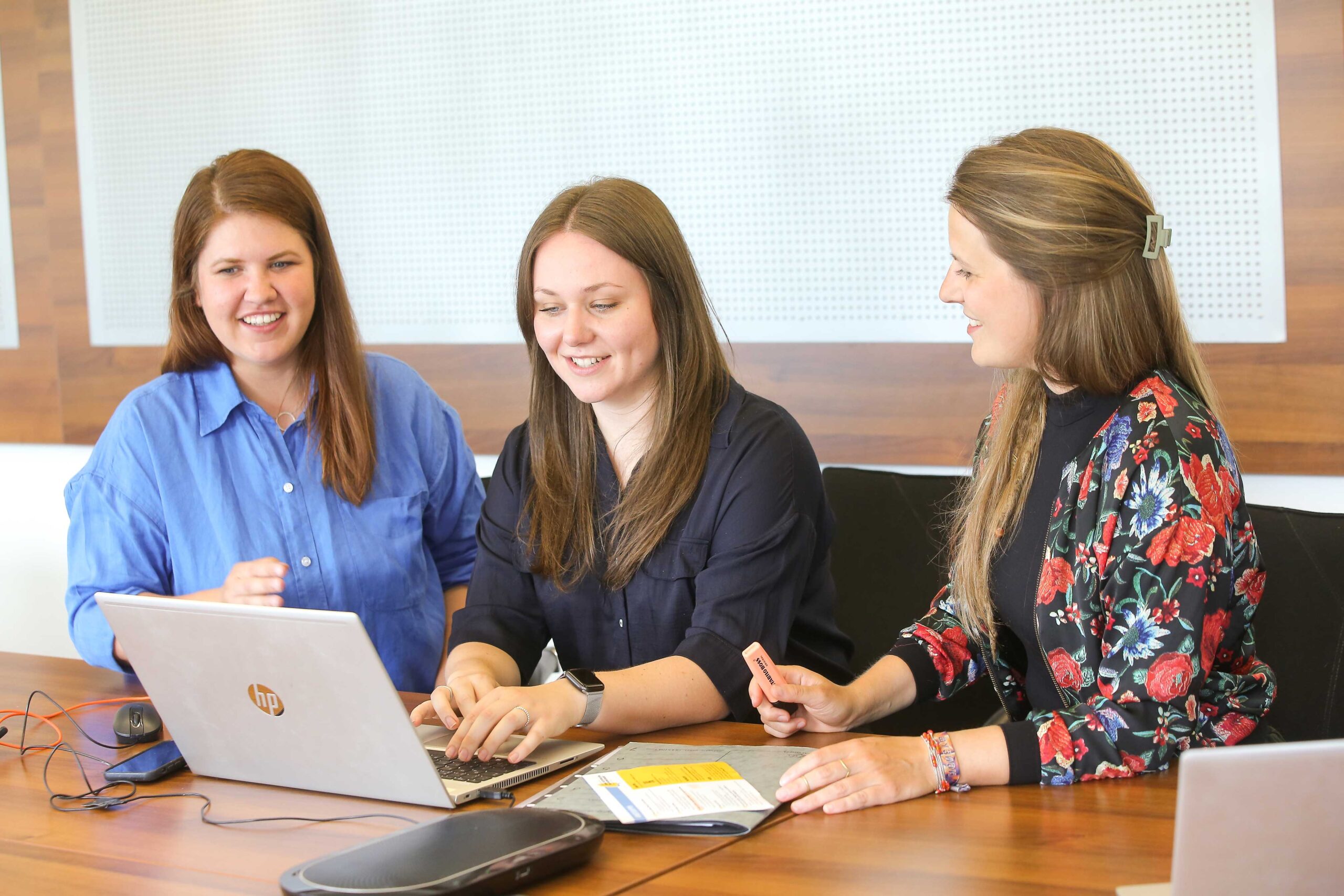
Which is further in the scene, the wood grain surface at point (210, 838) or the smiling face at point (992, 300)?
the smiling face at point (992, 300)

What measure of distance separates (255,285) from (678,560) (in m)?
0.87

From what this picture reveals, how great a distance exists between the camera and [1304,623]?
6.38ft

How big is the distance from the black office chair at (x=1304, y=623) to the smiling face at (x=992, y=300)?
69cm

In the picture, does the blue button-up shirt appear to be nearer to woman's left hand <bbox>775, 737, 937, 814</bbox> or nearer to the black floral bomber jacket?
woman's left hand <bbox>775, 737, 937, 814</bbox>

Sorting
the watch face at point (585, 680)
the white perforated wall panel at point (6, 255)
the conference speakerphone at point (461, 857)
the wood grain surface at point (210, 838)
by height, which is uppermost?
the white perforated wall panel at point (6, 255)

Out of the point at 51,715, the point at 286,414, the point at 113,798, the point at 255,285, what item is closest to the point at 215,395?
the point at 286,414

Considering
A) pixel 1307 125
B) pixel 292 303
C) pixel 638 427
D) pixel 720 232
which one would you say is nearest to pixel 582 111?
pixel 720 232

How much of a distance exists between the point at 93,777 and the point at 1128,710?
4.09 feet

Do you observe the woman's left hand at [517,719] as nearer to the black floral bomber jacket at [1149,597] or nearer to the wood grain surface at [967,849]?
the wood grain surface at [967,849]

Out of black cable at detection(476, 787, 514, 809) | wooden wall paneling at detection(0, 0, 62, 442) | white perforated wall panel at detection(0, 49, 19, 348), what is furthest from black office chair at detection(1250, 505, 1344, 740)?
white perforated wall panel at detection(0, 49, 19, 348)

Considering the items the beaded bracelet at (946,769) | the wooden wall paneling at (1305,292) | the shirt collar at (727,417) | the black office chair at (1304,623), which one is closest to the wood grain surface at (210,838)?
the beaded bracelet at (946,769)

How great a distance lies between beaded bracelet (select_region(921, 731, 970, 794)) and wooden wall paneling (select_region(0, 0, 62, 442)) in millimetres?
3135

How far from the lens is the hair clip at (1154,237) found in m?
1.51

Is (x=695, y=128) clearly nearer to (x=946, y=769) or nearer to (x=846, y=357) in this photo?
(x=846, y=357)
